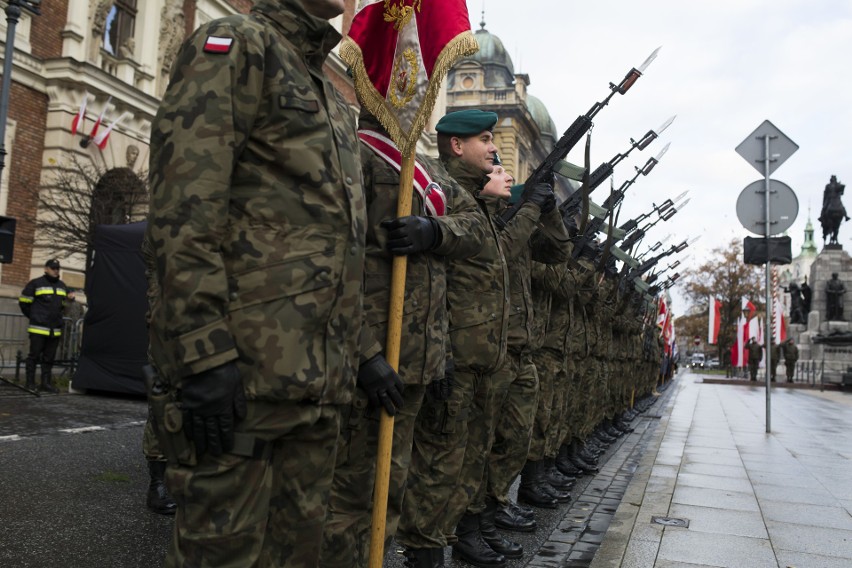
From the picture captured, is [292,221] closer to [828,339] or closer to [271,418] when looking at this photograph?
[271,418]

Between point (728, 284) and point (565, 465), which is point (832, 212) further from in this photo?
point (565, 465)

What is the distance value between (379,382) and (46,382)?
10112mm

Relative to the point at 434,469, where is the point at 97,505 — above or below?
below

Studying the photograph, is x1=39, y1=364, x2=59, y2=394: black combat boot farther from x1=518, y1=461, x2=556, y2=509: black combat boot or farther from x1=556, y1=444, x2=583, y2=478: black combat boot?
x1=518, y1=461, x2=556, y2=509: black combat boot

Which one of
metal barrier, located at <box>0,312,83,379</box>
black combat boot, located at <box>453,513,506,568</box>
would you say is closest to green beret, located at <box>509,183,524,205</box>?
black combat boot, located at <box>453,513,506,568</box>

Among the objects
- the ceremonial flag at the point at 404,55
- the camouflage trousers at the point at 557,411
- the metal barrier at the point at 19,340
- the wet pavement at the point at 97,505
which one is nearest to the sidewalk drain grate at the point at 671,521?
the wet pavement at the point at 97,505

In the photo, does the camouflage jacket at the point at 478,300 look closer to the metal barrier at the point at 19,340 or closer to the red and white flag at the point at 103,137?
the metal barrier at the point at 19,340

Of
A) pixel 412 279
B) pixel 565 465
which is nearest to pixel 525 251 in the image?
pixel 412 279

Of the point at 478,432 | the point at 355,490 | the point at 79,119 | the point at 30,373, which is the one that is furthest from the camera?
the point at 79,119

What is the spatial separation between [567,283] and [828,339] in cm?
3088

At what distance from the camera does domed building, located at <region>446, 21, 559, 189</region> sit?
49.6 m

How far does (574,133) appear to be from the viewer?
6516mm

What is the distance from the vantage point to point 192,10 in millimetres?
20297

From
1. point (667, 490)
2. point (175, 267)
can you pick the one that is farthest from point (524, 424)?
point (175, 267)
